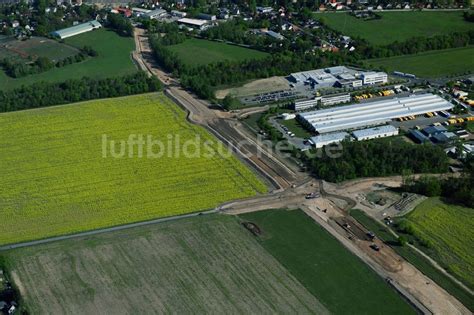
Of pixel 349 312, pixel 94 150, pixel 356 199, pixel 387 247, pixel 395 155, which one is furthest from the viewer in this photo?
pixel 94 150

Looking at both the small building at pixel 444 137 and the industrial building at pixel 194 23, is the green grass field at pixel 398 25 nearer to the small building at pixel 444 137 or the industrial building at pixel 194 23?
the industrial building at pixel 194 23

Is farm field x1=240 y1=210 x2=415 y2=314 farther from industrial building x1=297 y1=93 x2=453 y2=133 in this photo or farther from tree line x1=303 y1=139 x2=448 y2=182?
industrial building x1=297 y1=93 x2=453 y2=133

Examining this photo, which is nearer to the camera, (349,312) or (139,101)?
(349,312)

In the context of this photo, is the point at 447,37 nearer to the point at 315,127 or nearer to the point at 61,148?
the point at 315,127

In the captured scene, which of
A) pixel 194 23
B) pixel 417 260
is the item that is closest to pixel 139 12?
pixel 194 23

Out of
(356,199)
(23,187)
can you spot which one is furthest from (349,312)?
(23,187)

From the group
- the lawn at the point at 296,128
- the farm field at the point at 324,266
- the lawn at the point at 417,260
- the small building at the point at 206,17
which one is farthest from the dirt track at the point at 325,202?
the small building at the point at 206,17
